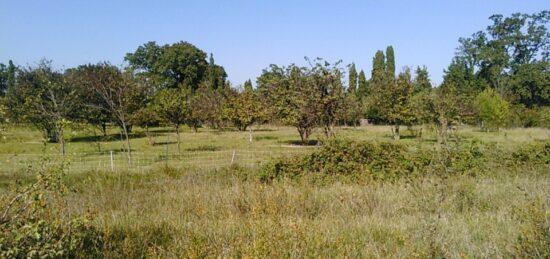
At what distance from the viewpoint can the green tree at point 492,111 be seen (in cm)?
4059

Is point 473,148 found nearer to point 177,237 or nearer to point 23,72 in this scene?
point 177,237

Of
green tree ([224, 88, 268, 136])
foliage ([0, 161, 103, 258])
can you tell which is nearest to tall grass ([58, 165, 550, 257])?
foliage ([0, 161, 103, 258])

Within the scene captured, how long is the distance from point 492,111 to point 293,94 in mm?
25218

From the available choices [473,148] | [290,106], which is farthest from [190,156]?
[473,148]

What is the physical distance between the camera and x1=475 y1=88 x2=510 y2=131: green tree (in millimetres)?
40594

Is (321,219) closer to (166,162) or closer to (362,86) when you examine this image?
(166,162)

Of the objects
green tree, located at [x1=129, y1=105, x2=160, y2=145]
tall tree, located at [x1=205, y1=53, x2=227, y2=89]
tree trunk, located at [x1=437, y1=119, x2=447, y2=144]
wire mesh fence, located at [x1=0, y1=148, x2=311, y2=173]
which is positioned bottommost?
wire mesh fence, located at [x1=0, y1=148, x2=311, y2=173]

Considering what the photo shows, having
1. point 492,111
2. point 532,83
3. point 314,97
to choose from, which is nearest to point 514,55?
point 532,83

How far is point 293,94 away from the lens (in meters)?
27.0

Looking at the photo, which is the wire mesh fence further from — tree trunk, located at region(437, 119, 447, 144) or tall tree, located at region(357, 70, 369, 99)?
tall tree, located at region(357, 70, 369, 99)

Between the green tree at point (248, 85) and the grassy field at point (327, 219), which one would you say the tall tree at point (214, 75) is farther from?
the grassy field at point (327, 219)

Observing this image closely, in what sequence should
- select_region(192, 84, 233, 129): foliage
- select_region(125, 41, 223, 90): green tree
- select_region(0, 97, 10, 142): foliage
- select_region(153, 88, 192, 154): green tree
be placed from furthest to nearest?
select_region(125, 41, 223, 90): green tree, select_region(192, 84, 233, 129): foliage, select_region(153, 88, 192, 154): green tree, select_region(0, 97, 10, 142): foliage

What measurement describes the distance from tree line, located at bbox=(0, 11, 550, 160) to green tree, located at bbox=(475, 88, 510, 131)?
11 centimetres

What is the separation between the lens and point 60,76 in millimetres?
30656
